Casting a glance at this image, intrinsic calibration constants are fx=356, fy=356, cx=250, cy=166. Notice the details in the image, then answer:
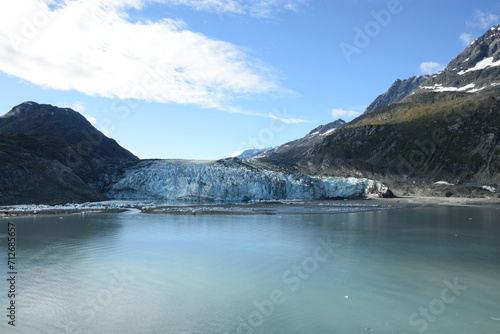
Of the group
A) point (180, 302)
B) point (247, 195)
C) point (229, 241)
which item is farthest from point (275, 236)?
point (247, 195)

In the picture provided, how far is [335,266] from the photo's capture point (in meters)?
12.5

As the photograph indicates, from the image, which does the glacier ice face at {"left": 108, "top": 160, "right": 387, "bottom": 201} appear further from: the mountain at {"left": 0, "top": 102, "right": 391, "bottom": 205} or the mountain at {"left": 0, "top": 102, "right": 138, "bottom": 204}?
the mountain at {"left": 0, "top": 102, "right": 138, "bottom": 204}

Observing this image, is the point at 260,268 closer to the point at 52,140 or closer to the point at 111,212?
the point at 111,212

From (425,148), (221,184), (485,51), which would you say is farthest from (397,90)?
(221,184)

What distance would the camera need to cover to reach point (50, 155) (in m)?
48.4

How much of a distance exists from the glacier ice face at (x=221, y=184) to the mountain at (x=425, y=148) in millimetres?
16179

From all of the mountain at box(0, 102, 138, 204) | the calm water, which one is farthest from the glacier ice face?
the calm water

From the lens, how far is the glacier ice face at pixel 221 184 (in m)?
52.7

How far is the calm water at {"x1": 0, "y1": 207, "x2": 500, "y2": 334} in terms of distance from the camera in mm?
7699

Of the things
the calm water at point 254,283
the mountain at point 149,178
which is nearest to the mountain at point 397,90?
the mountain at point 149,178

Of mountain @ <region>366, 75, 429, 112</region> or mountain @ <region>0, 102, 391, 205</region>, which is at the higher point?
mountain @ <region>366, 75, 429, 112</region>

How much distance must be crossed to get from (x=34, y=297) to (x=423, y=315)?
9.50 m

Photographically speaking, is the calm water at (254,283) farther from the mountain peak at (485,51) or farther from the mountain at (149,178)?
the mountain peak at (485,51)

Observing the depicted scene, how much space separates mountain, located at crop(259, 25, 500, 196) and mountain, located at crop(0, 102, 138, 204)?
1443 inches
